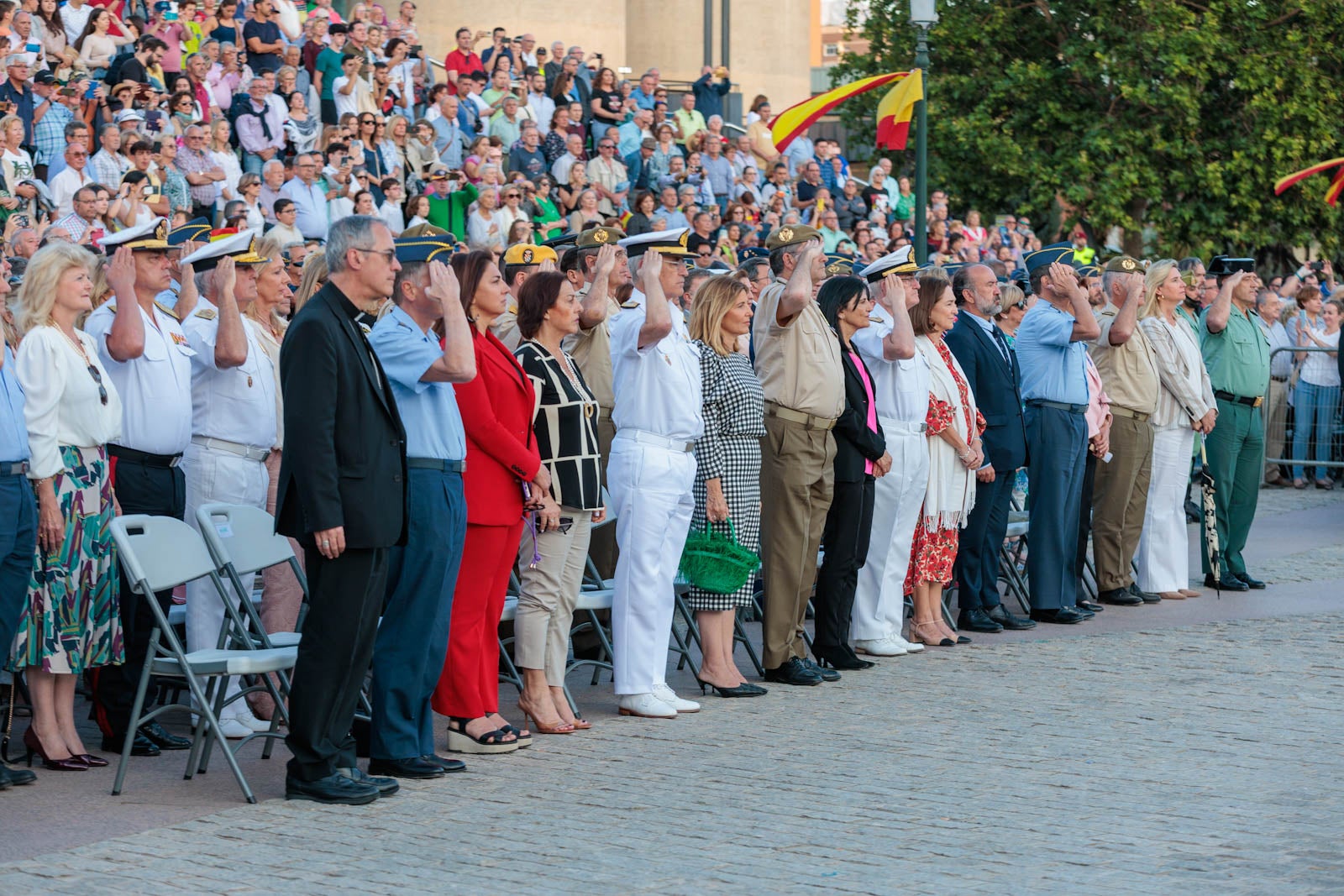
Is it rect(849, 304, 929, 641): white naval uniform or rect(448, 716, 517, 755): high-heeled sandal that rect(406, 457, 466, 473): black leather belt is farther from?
rect(849, 304, 929, 641): white naval uniform

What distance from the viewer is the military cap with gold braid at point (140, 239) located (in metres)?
7.95

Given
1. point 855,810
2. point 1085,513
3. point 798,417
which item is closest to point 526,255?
point 798,417

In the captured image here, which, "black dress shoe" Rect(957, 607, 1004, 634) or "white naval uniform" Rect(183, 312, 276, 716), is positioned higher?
"white naval uniform" Rect(183, 312, 276, 716)

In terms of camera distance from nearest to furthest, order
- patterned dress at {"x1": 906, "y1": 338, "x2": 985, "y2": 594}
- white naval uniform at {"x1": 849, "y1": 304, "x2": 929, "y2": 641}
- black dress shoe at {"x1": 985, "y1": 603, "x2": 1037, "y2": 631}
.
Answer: white naval uniform at {"x1": 849, "y1": 304, "x2": 929, "y2": 641}
patterned dress at {"x1": 906, "y1": 338, "x2": 985, "y2": 594}
black dress shoe at {"x1": 985, "y1": 603, "x2": 1037, "y2": 631}

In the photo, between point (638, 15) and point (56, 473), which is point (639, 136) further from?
point (56, 473)

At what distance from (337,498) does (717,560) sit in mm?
2687

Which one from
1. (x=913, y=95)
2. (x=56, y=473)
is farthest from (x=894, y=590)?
(x=913, y=95)

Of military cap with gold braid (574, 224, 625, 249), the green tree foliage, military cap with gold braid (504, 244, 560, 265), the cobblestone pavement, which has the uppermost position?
the green tree foliage

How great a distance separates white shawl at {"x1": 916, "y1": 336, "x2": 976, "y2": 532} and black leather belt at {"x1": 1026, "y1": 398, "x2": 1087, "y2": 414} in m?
0.97

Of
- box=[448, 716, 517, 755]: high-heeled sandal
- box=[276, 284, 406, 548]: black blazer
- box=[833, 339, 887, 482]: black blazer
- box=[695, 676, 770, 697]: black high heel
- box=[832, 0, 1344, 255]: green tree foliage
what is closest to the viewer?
box=[276, 284, 406, 548]: black blazer

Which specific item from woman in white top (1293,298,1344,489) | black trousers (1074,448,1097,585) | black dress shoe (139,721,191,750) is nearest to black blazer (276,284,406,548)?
black dress shoe (139,721,191,750)

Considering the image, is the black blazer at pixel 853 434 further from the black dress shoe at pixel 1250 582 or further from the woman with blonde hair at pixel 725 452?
the black dress shoe at pixel 1250 582

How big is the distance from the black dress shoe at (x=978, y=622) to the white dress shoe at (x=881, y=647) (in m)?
1.03

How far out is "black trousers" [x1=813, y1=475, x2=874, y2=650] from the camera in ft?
31.8
